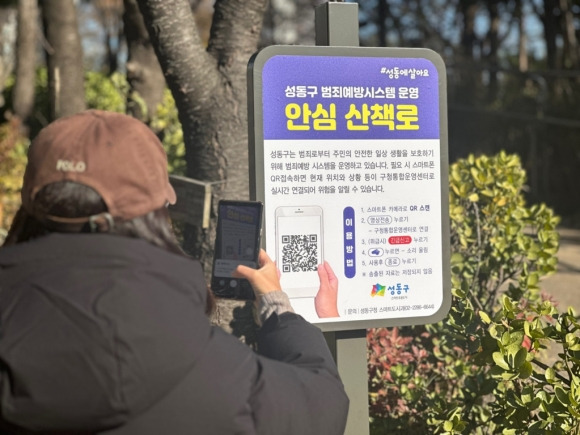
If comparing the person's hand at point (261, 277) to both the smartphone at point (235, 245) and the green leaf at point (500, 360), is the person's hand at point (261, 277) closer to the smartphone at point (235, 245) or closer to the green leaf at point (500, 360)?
the smartphone at point (235, 245)

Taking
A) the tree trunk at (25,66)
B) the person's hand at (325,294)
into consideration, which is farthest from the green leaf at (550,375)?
the tree trunk at (25,66)

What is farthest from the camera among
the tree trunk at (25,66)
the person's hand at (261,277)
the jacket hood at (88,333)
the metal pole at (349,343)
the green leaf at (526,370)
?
the tree trunk at (25,66)

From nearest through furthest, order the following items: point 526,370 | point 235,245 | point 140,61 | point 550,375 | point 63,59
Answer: point 235,245
point 526,370
point 550,375
point 140,61
point 63,59

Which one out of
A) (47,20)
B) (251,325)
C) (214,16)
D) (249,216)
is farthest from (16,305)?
(47,20)

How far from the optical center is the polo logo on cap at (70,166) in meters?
1.97

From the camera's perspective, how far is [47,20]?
10117 mm

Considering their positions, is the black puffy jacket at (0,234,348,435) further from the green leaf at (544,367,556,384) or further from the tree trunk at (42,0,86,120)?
the tree trunk at (42,0,86,120)

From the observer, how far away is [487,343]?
11.9 ft

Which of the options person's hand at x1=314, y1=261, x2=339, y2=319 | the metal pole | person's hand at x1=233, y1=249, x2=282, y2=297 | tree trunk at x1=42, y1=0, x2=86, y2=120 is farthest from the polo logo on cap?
tree trunk at x1=42, y1=0, x2=86, y2=120

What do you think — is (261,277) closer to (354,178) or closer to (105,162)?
(105,162)

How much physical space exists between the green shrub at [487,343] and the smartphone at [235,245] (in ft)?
3.36

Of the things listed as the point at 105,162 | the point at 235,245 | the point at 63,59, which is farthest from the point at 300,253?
the point at 63,59

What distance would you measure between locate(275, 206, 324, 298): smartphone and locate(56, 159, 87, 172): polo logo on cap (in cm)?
156

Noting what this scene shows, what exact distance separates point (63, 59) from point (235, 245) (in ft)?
24.9
